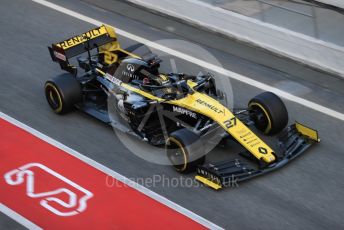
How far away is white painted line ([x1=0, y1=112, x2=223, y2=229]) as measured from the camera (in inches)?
383

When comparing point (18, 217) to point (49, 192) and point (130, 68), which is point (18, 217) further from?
point (130, 68)

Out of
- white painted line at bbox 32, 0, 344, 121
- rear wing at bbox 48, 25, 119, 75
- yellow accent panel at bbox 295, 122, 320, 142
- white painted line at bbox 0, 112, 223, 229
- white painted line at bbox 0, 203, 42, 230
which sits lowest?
white painted line at bbox 0, 203, 42, 230

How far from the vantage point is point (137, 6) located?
53.3 ft

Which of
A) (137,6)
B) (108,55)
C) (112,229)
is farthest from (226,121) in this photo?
(137,6)

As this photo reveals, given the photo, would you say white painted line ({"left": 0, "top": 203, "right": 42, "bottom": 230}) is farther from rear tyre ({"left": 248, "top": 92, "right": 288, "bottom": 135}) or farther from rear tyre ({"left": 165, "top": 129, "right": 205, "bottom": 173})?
rear tyre ({"left": 248, "top": 92, "right": 288, "bottom": 135})

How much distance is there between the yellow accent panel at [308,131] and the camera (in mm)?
11039

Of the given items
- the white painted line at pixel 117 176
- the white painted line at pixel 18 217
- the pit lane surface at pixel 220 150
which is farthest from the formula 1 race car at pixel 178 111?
the white painted line at pixel 18 217

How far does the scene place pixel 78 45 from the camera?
12.6m

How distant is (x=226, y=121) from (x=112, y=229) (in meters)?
2.45

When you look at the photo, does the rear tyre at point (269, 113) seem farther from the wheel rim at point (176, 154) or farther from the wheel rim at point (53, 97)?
the wheel rim at point (53, 97)

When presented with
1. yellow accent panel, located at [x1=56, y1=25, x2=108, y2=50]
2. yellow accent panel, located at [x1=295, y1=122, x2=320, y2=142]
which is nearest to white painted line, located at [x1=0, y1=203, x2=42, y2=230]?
yellow accent panel, located at [x1=56, y1=25, x2=108, y2=50]

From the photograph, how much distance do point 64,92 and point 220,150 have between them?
2.85m

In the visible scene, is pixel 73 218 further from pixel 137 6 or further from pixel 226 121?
pixel 137 6

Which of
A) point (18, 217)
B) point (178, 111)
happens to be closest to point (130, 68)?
point (178, 111)
